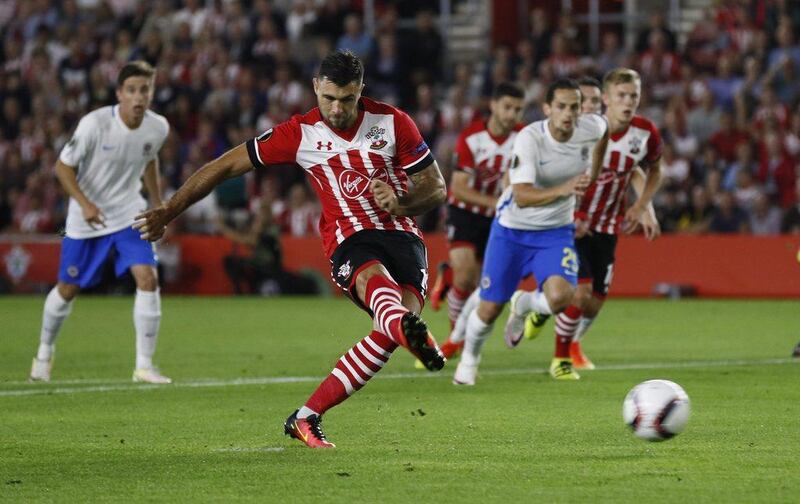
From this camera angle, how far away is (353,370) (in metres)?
7.63

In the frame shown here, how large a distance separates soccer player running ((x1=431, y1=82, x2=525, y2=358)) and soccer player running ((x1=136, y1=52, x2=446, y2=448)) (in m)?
4.52

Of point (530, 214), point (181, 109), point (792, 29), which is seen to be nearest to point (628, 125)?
point (530, 214)

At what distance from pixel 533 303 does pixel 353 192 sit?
3.99 m

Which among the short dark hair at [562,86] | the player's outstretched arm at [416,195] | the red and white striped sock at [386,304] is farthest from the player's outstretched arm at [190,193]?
the short dark hair at [562,86]

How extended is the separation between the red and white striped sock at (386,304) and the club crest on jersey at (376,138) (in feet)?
2.36

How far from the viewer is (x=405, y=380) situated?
11445 millimetres

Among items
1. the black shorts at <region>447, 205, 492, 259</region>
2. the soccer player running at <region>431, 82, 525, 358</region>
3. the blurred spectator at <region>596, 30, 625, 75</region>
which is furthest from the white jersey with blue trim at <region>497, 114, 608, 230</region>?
the blurred spectator at <region>596, 30, 625, 75</region>

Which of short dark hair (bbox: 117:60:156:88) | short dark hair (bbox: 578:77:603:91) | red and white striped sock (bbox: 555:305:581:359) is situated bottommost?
red and white striped sock (bbox: 555:305:581:359)

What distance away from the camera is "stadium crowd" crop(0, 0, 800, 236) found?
70.0 feet

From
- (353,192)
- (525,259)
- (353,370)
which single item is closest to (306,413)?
(353,370)

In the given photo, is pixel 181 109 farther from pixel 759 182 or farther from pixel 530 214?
pixel 530 214

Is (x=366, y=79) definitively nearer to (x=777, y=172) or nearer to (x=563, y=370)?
Result: (x=777, y=172)

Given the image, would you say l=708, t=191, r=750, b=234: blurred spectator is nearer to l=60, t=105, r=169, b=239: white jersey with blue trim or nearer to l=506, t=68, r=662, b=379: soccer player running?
l=506, t=68, r=662, b=379: soccer player running

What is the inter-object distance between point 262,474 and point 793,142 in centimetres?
1572
